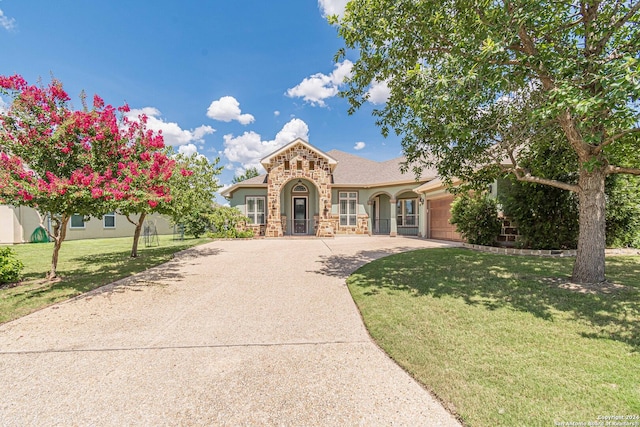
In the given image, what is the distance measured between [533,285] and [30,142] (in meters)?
10.9

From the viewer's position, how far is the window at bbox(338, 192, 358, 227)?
20.0m

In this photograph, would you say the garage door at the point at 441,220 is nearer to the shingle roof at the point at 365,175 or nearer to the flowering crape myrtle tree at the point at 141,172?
the shingle roof at the point at 365,175

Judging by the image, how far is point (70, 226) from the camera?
61.8 feet

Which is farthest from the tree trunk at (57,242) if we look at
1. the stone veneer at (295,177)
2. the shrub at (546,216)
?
the shrub at (546,216)

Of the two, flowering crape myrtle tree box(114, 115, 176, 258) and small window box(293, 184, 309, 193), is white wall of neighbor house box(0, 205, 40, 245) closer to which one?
flowering crape myrtle tree box(114, 115, 176, 258)

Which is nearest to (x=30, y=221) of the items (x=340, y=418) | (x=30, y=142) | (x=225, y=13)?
(x=30, y=142)

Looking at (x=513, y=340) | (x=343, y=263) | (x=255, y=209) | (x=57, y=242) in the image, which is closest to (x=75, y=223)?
(x=255, y=209)

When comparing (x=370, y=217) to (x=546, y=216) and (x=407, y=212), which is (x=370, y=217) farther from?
(x=546, y=216)

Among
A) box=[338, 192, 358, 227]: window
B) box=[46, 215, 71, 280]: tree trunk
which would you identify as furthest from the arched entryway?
→ box=[46, 215, 71, 280]: tree trunk

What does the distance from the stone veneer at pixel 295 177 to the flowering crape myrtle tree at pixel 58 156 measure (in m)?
12.0

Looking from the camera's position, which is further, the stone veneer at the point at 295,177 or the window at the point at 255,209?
the window at the point at 255,209

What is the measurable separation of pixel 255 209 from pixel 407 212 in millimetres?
10933

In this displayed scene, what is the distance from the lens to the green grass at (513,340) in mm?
2398

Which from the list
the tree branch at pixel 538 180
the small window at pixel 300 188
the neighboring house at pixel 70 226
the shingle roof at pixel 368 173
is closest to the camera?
the tree branch at pixel 538 180
